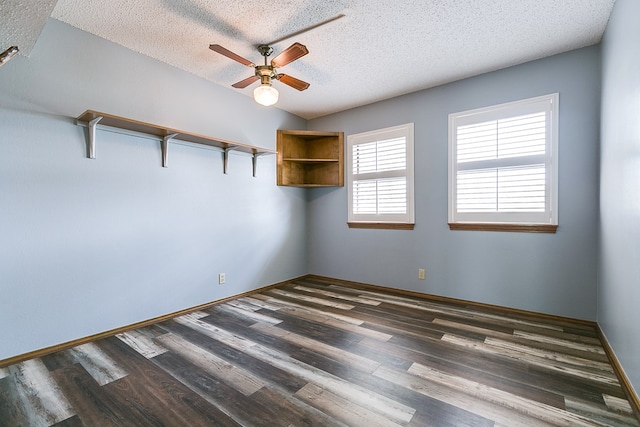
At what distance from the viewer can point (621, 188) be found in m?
1.88

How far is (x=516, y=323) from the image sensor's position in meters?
2.76

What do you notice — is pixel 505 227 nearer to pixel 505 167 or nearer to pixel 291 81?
pixel 505 167

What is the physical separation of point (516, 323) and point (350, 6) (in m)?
3.13

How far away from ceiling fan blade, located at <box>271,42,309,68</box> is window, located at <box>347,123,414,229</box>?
1.94 m

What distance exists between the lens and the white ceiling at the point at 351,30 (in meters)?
2.12

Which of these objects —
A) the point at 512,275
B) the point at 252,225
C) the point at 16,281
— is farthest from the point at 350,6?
the point at 16,281

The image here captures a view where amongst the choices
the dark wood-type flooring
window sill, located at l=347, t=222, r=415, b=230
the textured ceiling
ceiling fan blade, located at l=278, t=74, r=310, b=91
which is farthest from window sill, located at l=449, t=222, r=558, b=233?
the textured ceiling

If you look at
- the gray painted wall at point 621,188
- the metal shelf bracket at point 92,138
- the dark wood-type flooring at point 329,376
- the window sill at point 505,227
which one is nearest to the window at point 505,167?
the window sill at point 505,227

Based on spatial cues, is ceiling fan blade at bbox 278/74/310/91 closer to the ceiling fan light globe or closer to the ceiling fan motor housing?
the ceiling fan motor housing

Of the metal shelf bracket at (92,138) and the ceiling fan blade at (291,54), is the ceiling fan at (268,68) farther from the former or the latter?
the metal shelf bracket at (92,138)

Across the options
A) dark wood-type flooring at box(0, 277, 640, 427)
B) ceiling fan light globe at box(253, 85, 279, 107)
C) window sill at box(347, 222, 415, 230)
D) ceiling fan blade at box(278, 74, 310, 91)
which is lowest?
dark wood-type flooring at box(0, 277, 640, 427)

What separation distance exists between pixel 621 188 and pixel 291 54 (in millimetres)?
2464

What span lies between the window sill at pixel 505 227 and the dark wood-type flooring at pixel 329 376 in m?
0.88

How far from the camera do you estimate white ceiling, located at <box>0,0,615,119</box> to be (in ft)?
6.97
